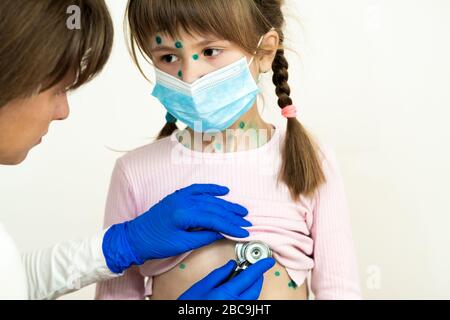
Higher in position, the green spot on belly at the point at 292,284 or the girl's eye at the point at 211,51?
the girl's eye at the point at 211,51

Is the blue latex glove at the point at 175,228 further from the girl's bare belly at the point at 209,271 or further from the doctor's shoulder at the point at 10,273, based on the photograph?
the doctor's shoulder at the point at 10,273

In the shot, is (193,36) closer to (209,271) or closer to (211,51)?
(211,51)

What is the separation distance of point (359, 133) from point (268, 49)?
55cm

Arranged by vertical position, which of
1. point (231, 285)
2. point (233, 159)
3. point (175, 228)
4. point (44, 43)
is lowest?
point (231, 285)

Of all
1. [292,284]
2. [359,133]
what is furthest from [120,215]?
[359,133]

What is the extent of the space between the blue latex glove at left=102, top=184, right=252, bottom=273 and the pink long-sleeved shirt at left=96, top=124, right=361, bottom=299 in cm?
5

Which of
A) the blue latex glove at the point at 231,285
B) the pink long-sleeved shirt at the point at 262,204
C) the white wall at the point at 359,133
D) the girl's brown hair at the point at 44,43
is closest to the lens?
the girl's brown hair at the point at 44,43

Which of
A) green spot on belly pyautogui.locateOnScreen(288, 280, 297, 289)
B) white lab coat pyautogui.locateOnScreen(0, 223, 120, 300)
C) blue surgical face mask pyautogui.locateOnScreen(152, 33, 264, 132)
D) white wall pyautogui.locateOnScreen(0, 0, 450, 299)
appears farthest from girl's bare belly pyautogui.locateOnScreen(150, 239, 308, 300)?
white wall pyautogui.locateOnScreen(0, 0, 450, 299)

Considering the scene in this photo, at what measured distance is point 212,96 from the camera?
1223mm

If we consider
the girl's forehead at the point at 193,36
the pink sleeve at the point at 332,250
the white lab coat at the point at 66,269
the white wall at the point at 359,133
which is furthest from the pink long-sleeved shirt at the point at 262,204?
the white wall at the point at 359,133

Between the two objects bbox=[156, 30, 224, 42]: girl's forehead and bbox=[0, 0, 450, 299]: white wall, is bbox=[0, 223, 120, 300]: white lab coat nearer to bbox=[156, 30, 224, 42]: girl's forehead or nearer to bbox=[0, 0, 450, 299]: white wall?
bbox=[156, 30, 224, 42]: girl's forehead

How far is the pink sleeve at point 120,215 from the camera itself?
132 centimetres

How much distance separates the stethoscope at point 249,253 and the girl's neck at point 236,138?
0.20 m
